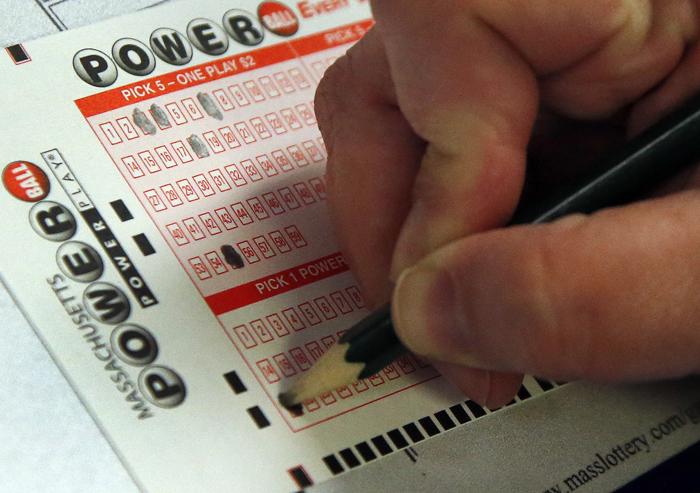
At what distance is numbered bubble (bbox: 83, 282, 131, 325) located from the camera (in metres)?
0.41

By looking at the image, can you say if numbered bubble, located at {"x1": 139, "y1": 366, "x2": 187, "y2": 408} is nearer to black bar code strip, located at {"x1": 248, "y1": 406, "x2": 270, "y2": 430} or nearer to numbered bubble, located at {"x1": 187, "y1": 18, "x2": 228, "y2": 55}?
black bar code strip, located at {"x1": 248, "y1": 406, "x2": 270, "y2": 430}

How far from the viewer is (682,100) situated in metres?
0.45

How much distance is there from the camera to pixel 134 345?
409mm

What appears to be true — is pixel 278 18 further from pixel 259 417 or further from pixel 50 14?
pixel 259 417

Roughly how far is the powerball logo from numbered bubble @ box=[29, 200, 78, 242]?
8 cm

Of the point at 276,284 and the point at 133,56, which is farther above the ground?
the point at 133,56

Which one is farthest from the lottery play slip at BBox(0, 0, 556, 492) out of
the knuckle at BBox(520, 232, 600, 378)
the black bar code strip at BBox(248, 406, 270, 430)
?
the knuckle at BBox(520, 232, 600, 378)

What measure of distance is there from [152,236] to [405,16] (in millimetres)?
160

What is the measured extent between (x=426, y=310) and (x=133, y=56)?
0.77ft

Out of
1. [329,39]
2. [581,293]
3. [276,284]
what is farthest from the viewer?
[329,39]

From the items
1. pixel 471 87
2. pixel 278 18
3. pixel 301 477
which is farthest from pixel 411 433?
pixel 278 18

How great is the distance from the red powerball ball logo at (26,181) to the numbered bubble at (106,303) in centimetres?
6

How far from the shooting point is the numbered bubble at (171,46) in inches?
19.8

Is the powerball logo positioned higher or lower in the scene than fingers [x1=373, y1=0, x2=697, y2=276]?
higher
